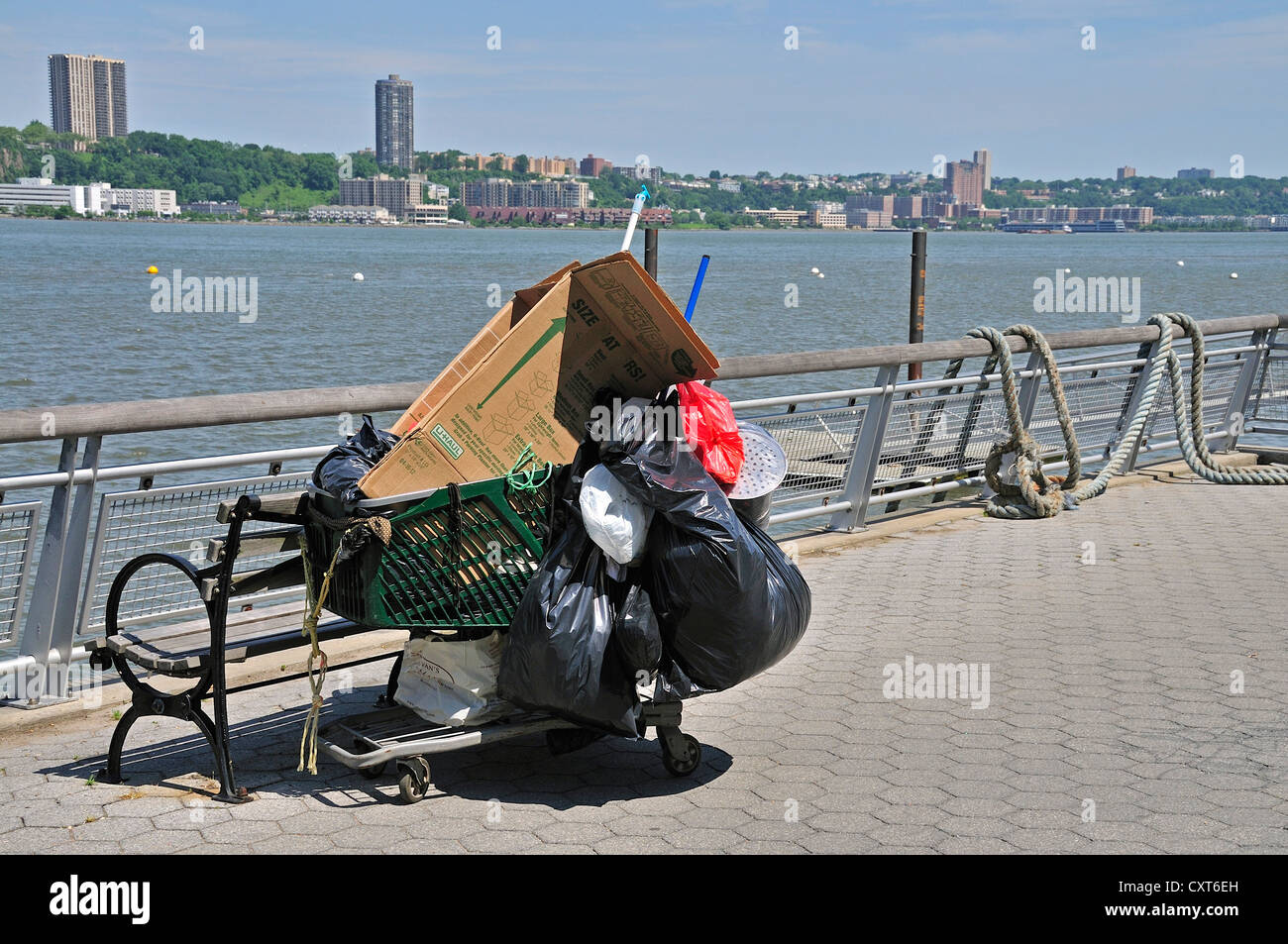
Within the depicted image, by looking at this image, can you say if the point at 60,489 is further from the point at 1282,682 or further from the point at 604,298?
the point at 1282,682

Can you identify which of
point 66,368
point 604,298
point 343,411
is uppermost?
point 604,298

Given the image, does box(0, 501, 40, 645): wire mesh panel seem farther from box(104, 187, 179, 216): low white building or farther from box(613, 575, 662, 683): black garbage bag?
box(104, 187, 179, 216): low white building

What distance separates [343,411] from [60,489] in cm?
122

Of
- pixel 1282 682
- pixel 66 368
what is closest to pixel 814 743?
pixel 1282 682

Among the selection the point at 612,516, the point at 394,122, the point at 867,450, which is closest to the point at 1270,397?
the point at 867,450

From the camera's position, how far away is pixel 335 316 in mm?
47781

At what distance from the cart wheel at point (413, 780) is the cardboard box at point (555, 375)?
2.86 ft

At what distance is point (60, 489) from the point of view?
5.17 meters

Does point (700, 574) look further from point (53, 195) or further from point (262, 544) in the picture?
point (53, 195)

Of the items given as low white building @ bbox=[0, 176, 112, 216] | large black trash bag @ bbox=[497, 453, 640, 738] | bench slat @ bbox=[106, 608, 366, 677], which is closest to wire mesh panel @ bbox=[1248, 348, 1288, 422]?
bench slat @ bbox=[106, 608, 366, 677]

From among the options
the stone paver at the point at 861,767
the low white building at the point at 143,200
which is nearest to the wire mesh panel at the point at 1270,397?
the stone paver at the point at 861,767

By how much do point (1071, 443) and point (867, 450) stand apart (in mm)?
1937

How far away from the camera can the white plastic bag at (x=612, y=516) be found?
4.39 metres

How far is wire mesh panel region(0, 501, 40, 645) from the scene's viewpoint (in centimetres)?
513
